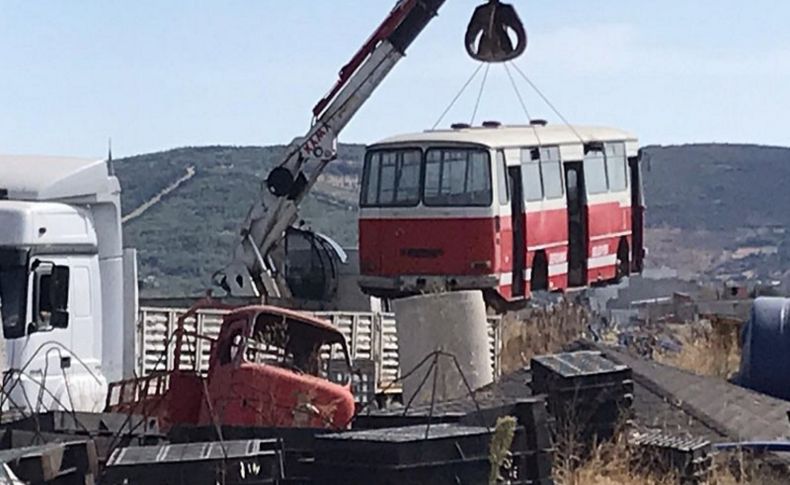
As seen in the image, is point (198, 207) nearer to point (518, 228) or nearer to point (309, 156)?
point (309, 156)

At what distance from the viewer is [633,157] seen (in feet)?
117

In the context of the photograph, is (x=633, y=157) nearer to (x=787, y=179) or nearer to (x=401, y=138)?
(x=401, y=138)

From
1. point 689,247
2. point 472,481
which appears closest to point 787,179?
point 689,247

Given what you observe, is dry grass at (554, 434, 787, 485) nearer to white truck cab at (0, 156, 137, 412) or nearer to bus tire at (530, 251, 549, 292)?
white truck cab at (0, 156, 137, 412)

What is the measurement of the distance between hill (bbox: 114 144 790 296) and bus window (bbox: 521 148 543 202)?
18.1 m

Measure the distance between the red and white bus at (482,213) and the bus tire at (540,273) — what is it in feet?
0.06

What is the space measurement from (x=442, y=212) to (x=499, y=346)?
593cm

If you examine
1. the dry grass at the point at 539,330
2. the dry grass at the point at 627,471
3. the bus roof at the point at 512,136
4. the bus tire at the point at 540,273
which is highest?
the bus roof at the point at 512,136

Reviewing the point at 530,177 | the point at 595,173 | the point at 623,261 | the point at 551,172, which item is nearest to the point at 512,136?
the point at 530,177

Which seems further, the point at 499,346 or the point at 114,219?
the point at 499,346

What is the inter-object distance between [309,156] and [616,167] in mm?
6251

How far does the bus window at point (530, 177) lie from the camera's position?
101 ft

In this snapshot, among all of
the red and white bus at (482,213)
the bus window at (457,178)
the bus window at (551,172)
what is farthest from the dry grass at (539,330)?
the bus window at (551,172)

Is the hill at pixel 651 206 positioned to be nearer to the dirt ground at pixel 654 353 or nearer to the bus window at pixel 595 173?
the bus window at pixel 595 173
